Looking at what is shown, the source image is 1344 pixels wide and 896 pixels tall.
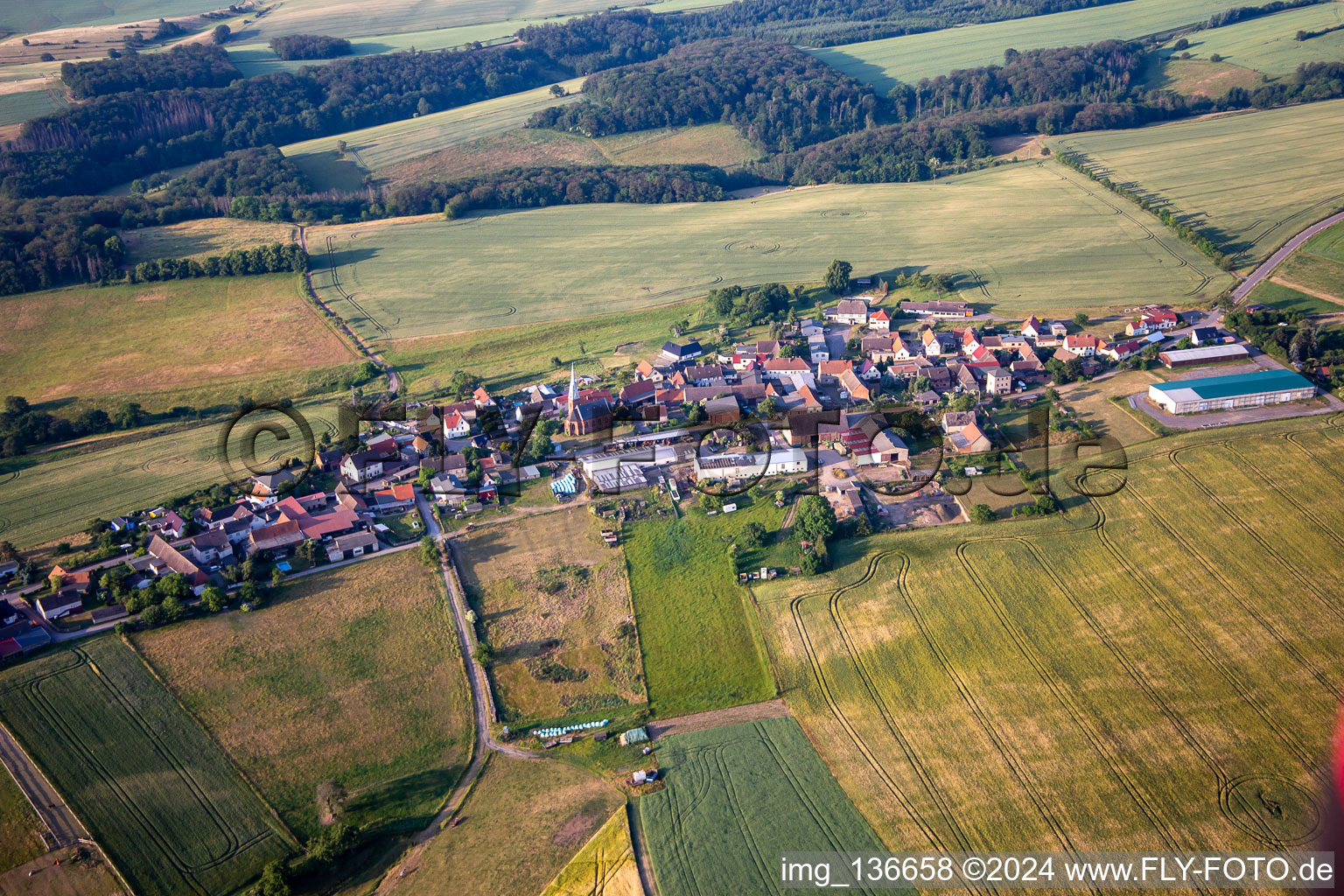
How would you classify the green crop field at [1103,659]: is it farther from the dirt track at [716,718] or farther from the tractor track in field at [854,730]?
the dirt track at [716,718]

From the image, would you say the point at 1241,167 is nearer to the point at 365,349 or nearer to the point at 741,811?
the point at 365,349

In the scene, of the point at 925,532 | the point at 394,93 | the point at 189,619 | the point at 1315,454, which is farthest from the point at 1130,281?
the point at 394,93

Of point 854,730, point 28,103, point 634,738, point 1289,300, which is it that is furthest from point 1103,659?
point 28,103

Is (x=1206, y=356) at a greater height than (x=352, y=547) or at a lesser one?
greater

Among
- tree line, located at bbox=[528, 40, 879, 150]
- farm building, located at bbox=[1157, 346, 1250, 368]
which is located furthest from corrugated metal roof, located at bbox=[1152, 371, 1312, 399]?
tree line, located at bbox=[528, 40, 879, 150]

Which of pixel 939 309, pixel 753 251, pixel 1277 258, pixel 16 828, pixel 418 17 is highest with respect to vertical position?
pixel 418 17

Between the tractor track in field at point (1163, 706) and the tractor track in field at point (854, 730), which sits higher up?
the tractor track in field at point (1163, 706)

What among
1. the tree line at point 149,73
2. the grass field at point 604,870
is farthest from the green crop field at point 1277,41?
the tree line at point 149,73
